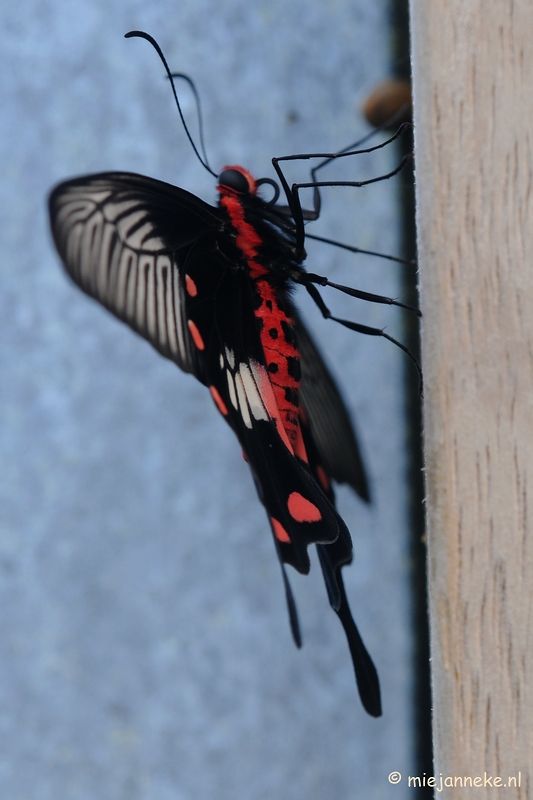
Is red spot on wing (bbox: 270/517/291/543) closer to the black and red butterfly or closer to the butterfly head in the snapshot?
the black and red butterfly


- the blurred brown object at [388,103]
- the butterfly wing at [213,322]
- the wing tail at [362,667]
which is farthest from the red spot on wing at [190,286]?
the blurred brown object at [388,103]

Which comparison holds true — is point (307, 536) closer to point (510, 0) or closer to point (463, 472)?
point (463, 472)

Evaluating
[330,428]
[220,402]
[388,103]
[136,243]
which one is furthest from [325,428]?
[388,103]

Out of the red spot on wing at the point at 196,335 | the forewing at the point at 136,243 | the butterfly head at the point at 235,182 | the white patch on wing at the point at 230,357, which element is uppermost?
the butterfly head at the point at 235,182

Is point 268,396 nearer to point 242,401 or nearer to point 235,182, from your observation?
point 242,401

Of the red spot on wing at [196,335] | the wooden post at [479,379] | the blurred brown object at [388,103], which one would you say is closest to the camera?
the wooden post at [479,379]

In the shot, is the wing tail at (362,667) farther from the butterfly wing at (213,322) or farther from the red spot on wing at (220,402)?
the red spot on wing at (220,402)
